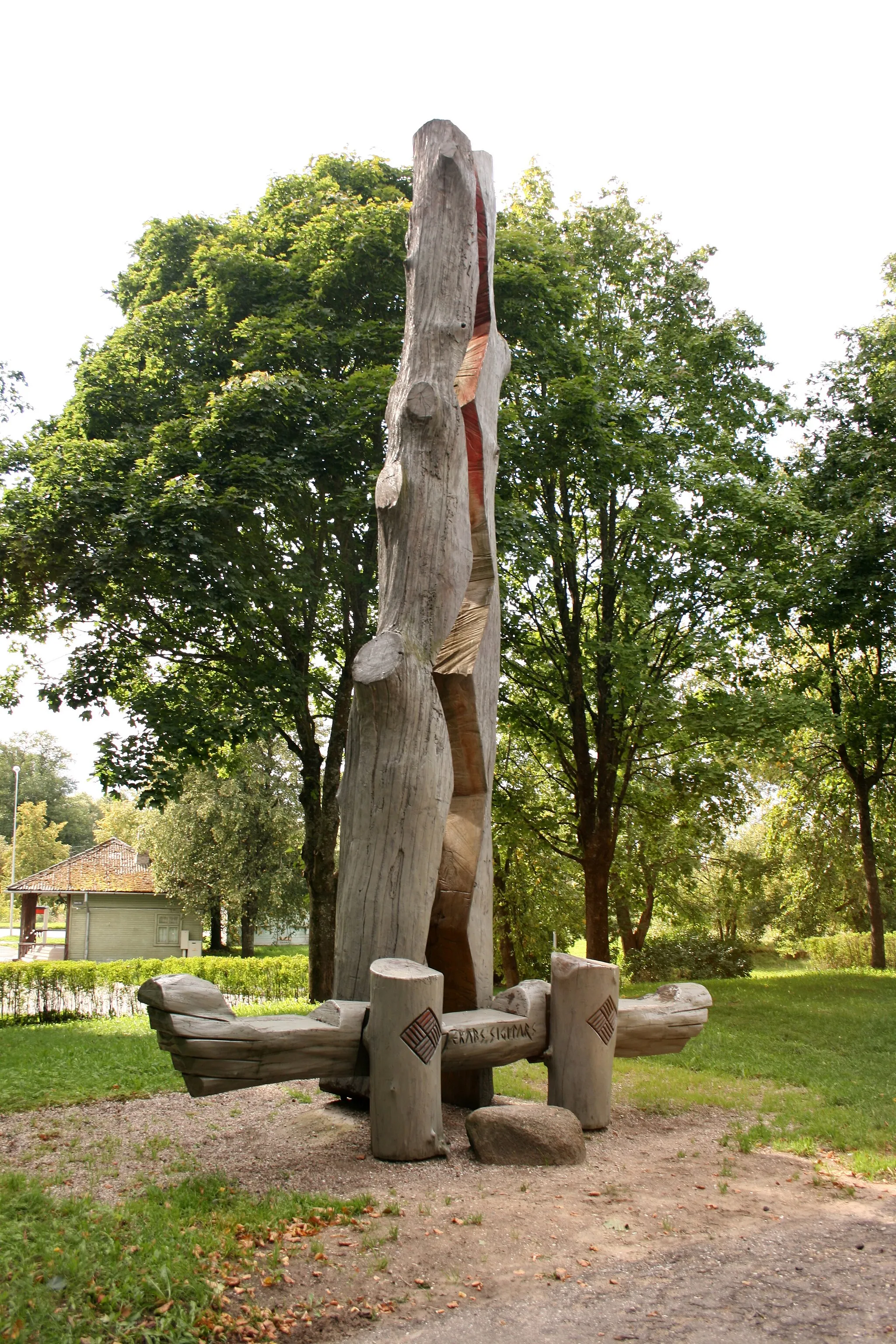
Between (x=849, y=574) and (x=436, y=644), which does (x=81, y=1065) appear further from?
(x=849, y=574)

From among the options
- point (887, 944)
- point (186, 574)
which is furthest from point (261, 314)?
point (887, 944)

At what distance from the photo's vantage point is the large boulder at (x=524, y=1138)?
5574 millimetres

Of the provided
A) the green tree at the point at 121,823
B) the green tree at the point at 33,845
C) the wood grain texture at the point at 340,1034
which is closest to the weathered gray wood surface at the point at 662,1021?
the wood grain texture at the point at 340,1034

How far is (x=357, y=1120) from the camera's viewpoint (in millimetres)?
6246

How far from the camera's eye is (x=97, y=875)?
104 feet

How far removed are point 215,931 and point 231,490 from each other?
25015 mm

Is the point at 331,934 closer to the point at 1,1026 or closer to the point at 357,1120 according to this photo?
the point at 1,1026

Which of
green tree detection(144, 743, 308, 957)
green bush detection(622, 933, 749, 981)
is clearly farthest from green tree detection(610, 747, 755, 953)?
green tree detection(144, 743, 308, 957)

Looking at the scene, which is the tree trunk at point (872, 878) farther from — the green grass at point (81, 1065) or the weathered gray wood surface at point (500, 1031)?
the weathered gray wood surface at point (500, 1031)

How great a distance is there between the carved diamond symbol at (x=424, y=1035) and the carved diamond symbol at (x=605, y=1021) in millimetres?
1373

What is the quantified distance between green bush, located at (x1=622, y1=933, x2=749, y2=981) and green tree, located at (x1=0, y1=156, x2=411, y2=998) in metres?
12.8

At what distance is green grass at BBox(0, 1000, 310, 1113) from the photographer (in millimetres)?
7660

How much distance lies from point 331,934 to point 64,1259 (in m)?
10.2

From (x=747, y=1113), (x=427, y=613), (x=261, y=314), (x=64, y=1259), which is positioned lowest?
(x=747, y=1113)
